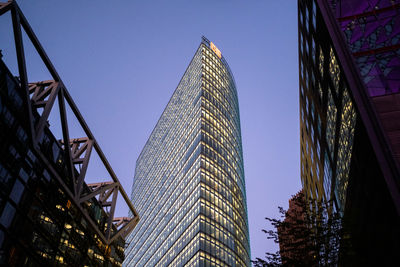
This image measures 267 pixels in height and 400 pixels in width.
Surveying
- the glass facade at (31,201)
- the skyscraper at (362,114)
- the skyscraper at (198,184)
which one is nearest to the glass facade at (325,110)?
the skyscraper at (362,114)

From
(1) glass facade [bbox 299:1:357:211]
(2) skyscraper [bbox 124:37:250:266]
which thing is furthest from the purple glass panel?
(2) skyscraper [bbox 124:37:250:266]

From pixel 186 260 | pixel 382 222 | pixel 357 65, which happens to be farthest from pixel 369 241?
pixel 186 260

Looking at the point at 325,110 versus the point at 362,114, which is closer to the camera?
the point at 362,114

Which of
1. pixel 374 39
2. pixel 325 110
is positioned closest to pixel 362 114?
pixel 374 39

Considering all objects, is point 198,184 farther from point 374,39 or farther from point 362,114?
point 362,114

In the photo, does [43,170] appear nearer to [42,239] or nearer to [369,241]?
[42,239]

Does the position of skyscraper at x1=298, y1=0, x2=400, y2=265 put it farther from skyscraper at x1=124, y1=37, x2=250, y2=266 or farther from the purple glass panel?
skyscraper at x1=124, y1=37, x2=250, y2=266

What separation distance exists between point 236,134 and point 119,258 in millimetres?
64343

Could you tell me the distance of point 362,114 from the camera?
2703 centimetres

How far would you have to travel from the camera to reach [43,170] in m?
35.6

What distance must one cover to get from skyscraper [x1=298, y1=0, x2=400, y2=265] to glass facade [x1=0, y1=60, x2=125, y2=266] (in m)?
25.0

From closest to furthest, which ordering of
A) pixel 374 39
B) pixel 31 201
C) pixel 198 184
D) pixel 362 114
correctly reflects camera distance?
pixel 362 114, pixel 374 39, pixel 31 201, pixel 198 184

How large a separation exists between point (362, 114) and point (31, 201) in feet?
90.4

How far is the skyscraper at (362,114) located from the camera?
24328 millimetres
